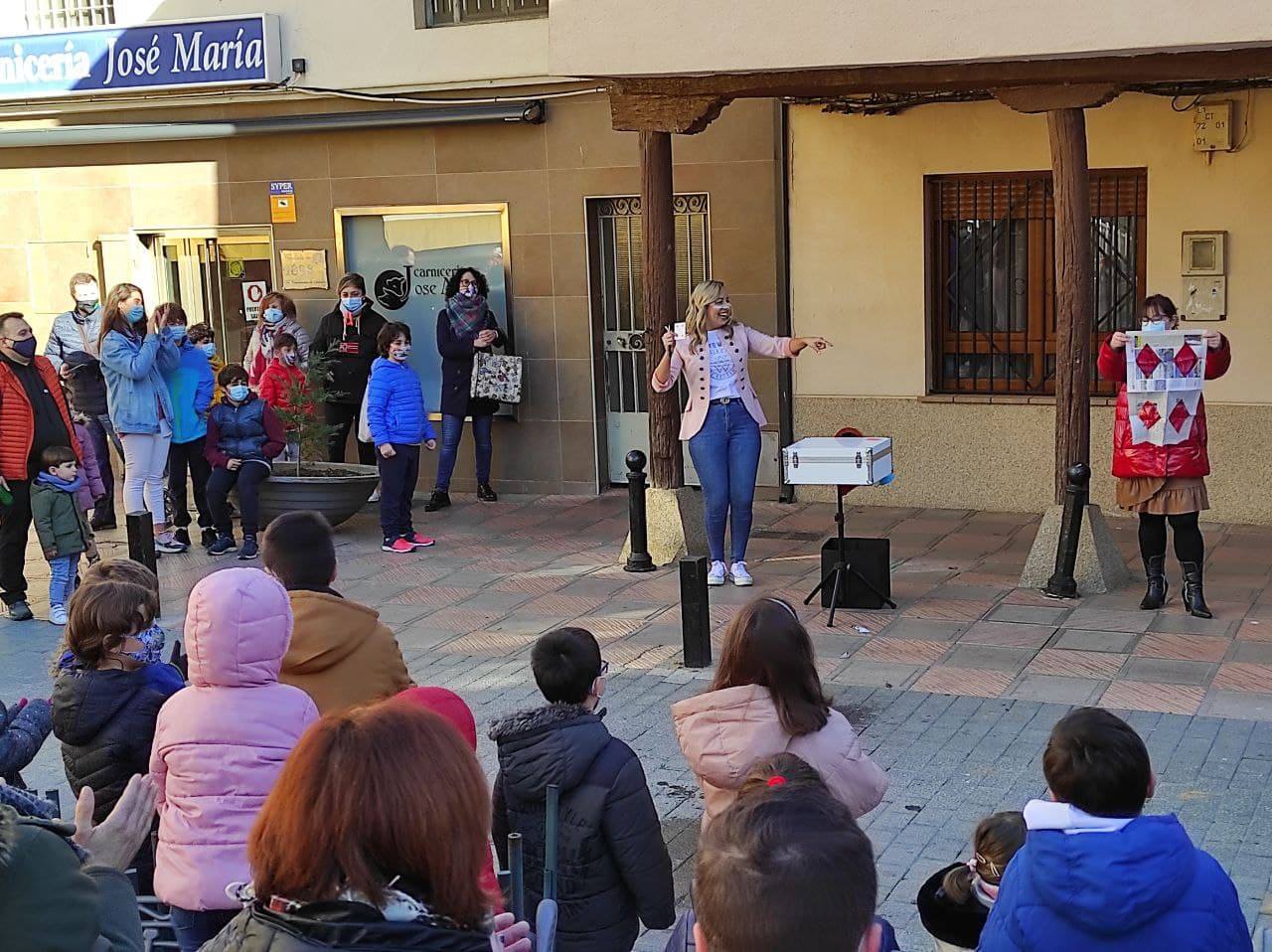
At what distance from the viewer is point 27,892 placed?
252cm

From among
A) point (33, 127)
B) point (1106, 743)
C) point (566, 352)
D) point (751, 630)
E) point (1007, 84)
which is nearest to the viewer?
point (1106, 743)

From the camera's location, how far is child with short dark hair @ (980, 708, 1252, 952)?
3.06m

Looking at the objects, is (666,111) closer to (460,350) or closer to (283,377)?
(460,350)

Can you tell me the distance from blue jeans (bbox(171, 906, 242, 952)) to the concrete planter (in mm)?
7899

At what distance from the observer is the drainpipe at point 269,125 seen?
43.0ft

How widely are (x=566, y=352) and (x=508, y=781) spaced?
938 cm

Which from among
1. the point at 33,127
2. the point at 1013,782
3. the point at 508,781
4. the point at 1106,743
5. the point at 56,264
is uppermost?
the point at 33,127

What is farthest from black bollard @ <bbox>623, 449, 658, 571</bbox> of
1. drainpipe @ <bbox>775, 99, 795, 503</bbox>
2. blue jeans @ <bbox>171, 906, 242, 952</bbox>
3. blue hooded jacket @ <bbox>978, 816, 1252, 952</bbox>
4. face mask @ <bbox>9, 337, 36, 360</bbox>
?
blue hooded jacket @ <bbox>978, 816, 1252, 952</bbox>

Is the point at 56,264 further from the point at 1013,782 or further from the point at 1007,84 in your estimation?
the point at 1013,782

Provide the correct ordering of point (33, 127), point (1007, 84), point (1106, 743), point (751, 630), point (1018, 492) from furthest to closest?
1. point (33, 127)
2. point (1018, 492)
3. point (1007, 84)
4. point (751, 630)
5. point (1106, 743)

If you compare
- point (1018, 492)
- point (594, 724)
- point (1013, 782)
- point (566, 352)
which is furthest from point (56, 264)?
point (594, 724)

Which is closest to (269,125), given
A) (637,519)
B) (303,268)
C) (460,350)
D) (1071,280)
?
(303,268)

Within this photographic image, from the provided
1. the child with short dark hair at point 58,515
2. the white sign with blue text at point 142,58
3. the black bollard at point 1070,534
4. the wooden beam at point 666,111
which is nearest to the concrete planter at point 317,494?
the child with short dark hair at point 58,515

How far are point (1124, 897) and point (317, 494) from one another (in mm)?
9378
